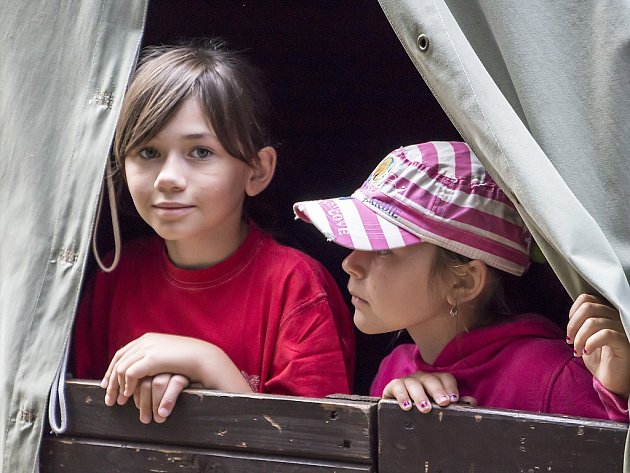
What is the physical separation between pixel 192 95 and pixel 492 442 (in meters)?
0.93

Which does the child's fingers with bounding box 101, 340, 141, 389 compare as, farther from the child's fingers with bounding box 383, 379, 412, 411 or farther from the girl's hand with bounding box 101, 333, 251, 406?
the child's fingers with bounding box 383, 379, 412, 411

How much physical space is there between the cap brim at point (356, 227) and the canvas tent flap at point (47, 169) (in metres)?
0.42

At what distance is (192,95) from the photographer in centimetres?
184

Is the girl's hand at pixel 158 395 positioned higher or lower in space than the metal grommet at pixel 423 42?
lower

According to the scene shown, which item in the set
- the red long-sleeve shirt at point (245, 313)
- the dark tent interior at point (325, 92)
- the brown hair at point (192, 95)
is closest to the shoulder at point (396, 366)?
the red long-sleeve shirt at point (245, 313)

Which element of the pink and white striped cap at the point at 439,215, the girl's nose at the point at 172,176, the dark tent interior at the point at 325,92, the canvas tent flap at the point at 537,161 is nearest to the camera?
the canvas tent flap at the point at 537,161

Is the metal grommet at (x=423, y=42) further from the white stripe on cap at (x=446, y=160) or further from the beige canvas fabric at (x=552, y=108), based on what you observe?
the white stripe on cap at (x=446, y=160)

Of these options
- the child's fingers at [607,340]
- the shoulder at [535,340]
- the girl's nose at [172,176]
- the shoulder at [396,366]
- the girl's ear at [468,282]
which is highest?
the girl's nose at [172,176]

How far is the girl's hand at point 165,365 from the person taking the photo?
5.29ft

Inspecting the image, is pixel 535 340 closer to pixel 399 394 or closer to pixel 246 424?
pixel 399 394

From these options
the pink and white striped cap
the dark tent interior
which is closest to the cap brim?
the pink and white striped cap

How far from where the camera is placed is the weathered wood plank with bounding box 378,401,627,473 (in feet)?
4.17

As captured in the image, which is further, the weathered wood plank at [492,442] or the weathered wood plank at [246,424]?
the weathered wood plank at [246,424]

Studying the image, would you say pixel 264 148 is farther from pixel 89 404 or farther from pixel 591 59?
pixel 591 59
